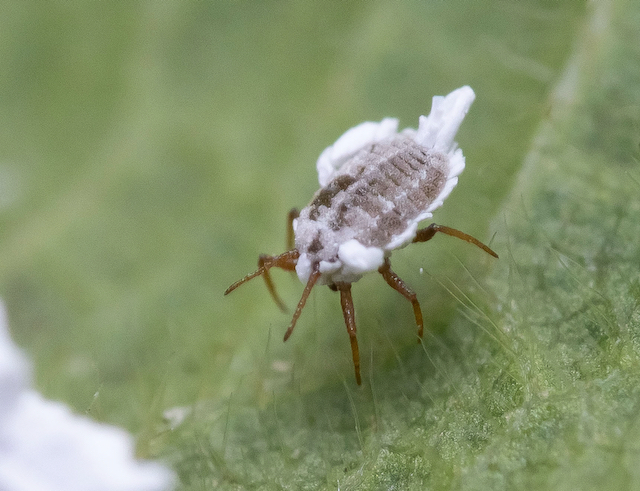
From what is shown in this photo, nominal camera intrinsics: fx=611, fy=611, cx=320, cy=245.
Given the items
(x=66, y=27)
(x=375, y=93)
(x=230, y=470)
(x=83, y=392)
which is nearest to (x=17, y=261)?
(x=83, y=392)

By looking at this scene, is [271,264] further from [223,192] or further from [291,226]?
[223,192]

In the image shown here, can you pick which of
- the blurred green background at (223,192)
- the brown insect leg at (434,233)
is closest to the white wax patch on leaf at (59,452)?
the blurred green background at (223,192)

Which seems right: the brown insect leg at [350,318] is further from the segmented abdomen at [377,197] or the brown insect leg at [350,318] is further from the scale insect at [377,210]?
the segmented abdomen at [377,197]

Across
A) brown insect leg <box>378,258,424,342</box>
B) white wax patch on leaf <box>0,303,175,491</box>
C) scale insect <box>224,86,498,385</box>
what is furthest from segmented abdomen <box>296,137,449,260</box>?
white wax patch on leaf <box>0,303,175,491</box>

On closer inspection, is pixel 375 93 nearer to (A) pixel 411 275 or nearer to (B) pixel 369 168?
(B) pixel 369 168

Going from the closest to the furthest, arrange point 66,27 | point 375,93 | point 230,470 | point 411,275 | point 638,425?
point 638,425
point 230,470
point 411,275
point 375,93
point 66,27

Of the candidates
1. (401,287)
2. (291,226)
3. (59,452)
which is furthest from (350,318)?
(59,452)
